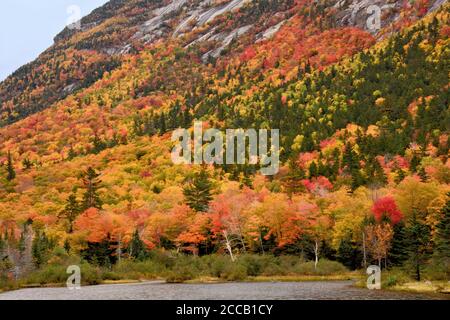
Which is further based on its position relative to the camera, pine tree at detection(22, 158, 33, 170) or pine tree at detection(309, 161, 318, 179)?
pine tree at detection(22, 158, 33, 170)

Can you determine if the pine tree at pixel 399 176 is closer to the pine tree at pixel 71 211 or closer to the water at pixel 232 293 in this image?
the water at pixel 232 293

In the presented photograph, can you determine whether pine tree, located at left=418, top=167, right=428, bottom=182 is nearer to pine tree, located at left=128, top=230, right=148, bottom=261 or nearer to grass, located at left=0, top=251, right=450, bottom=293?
grass, located at left=0, top=251, right=450, bottom=293

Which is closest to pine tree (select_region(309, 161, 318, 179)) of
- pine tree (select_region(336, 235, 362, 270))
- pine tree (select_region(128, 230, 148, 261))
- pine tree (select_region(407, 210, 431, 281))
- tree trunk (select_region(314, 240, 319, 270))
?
tree trunk (select_region(314, 240, 319, 270))

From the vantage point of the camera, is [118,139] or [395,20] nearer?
[118,139]

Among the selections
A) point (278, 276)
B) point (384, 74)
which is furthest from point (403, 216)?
point (384, 74)

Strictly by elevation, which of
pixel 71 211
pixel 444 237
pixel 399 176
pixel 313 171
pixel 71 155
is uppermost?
pixel 71 155

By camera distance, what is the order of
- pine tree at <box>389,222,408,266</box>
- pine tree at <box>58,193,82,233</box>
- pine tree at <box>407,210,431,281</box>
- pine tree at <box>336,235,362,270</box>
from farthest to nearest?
pine tree at <box>58,193,82,233</box>, pine tree at <box>336,235,362,270</box>, pine tree at <box>389,222,408,266</box>, pine tree at <box>407,210,431,281</box>

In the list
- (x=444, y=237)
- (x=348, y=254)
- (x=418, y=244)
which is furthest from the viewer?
(x=348, y=254)

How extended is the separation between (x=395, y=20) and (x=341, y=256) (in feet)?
468

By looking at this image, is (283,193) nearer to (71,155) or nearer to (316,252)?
(316,252)

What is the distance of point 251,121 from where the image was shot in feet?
497

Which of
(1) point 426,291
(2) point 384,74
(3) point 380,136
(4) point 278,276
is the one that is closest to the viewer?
(1) point 426,291

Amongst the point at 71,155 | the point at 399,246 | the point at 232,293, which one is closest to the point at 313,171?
the point at 399,246
